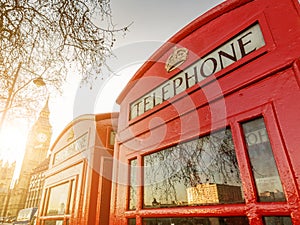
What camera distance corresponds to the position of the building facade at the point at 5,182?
55184mm

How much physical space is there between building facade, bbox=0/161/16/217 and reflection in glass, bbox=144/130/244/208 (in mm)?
68261

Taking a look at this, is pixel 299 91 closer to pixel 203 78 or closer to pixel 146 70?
pixel 203 78

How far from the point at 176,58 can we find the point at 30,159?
2675 inches

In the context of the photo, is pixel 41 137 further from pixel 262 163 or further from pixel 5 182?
pixel 262 163

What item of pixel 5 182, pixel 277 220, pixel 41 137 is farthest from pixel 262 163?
pixel 5 182

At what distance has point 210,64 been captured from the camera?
6.12ft

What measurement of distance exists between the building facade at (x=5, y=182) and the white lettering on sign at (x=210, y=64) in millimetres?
68435

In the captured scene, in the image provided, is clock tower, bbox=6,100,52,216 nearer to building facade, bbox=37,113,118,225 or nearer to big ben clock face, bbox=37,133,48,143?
big ben clock face, bbox=37,133,48,143

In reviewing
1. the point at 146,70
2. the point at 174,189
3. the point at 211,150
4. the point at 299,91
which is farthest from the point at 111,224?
the point at 299,91

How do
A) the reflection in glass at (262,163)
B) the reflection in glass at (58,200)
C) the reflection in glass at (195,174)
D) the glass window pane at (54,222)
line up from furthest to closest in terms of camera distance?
the reflection in glass at (58,200) < the glass window pane at (54,222) < the reflection in glass at (195,174) < the reflection in glass at (262,163)

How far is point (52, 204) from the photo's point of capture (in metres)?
4.66

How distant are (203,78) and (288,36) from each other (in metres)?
0.69

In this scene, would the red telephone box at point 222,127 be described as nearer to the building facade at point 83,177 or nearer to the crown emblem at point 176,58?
the crown emblem at point 176,58

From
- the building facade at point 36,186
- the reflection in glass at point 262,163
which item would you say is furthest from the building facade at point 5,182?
the reflection in glass at point 262,163
